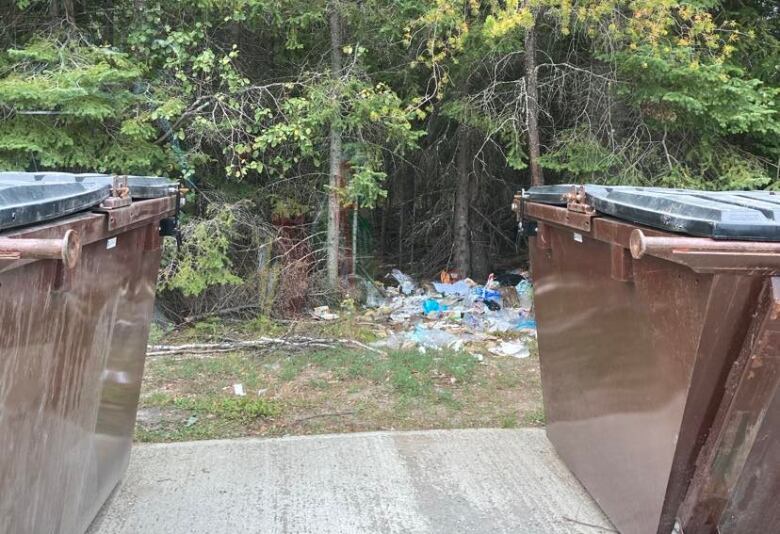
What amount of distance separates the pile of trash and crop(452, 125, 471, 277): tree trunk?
0.45 metres

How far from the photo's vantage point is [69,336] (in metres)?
2.17

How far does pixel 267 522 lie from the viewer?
10.0ft

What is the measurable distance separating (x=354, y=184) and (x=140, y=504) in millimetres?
4707

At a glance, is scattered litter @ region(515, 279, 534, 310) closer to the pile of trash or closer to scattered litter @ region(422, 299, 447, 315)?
the pile of trash

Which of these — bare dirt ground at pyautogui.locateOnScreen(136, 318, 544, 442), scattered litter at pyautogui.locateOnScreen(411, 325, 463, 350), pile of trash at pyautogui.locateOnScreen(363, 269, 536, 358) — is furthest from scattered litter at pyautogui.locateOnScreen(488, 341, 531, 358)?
scattered litter at pyautogui.locateOnScreen(411, 325, 463, 350)

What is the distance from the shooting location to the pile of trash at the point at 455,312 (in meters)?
6.57

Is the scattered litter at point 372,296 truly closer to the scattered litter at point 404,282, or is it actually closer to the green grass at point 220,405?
the scattered litter at point 404,282

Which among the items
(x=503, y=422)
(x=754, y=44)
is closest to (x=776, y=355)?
(x=503, y=422)

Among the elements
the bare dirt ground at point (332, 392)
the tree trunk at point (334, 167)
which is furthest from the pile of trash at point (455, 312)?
the tree trunk at point (334, 167)

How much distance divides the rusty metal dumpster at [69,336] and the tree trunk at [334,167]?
4.41 m

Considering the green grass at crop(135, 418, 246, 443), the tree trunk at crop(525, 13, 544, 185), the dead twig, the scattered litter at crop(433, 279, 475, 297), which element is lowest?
the dead twig

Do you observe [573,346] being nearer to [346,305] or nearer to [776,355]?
[776,355]

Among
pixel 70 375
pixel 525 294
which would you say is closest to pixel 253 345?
pixel 525 294

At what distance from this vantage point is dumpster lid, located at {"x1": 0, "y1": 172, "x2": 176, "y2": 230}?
1.71 meters
